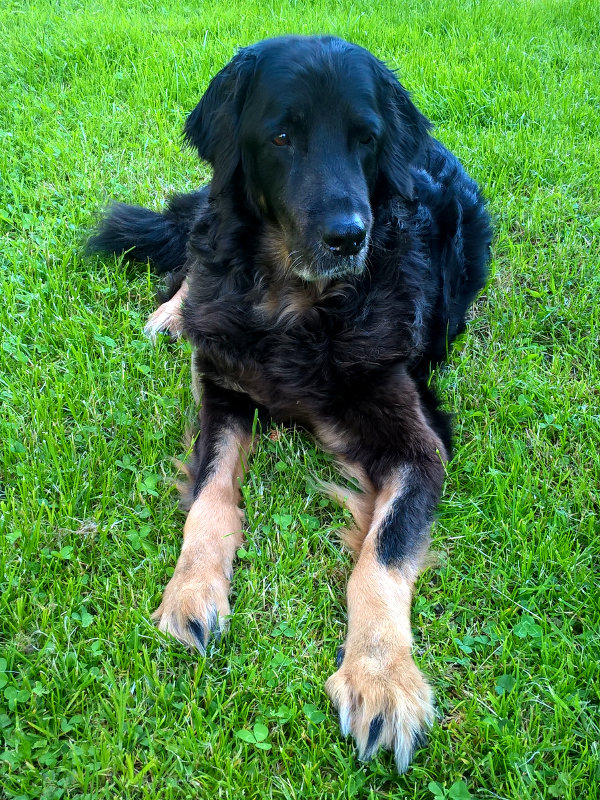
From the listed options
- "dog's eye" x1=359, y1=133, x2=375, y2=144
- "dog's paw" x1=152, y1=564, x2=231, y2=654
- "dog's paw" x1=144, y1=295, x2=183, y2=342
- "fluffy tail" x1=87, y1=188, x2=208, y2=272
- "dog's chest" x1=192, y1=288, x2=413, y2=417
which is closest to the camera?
"dog's paw" x1=152, y1=564, x2=231, y2=654

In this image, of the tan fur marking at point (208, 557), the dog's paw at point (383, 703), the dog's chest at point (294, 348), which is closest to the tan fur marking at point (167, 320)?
the dog's chest at point (294, 348)

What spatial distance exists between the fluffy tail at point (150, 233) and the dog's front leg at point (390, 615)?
193 cm

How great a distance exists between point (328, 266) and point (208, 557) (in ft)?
3.67

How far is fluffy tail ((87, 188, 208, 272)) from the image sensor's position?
12.3 feet

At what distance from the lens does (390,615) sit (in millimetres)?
2078

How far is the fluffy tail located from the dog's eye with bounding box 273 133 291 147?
4.17 ft

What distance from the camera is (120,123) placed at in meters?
4.97

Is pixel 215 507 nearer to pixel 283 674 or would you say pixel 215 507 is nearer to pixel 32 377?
pixel 283 674

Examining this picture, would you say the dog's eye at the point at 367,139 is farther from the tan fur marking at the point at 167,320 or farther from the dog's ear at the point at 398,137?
the tan fur marking at the point at 167,320

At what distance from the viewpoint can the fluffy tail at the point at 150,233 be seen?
374cm

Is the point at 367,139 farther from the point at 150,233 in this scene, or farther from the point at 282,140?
the point at 150,233

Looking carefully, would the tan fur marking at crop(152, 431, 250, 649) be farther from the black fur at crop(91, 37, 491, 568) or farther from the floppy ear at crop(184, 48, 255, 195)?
the floppy ear at crop(184, 48, 255, 195)

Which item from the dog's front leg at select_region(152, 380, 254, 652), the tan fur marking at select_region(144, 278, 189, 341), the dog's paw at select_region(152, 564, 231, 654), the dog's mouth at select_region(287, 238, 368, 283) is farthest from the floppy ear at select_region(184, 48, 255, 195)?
the dog's paw at select_region(152, 564, 231, 654)

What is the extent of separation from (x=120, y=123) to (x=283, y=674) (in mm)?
4249
